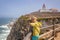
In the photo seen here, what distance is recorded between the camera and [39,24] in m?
5.13

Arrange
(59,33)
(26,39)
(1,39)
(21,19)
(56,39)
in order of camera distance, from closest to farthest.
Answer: (26,39) → (56,39) → (59,33) → (21,19) → (1,39)

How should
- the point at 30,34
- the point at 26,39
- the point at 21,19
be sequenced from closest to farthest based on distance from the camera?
the point at 26,39, the point at 30,34, the point at 21,19

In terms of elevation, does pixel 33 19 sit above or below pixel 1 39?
above

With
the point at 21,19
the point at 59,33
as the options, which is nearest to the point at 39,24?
the point at 59,33

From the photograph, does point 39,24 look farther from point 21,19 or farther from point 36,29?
point 21,19

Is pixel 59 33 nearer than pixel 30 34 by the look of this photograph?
No

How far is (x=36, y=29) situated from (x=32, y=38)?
0.30 m

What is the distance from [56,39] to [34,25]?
3391mm

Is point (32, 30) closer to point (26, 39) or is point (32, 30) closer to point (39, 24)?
point (39, 24)

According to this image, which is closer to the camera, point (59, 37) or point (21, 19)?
point (59, 37)

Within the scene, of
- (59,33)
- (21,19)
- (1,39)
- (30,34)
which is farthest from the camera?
(1,39)

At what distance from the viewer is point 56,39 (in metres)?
8.17

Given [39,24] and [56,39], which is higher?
[39,24]

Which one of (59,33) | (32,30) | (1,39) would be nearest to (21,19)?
(1,39)
